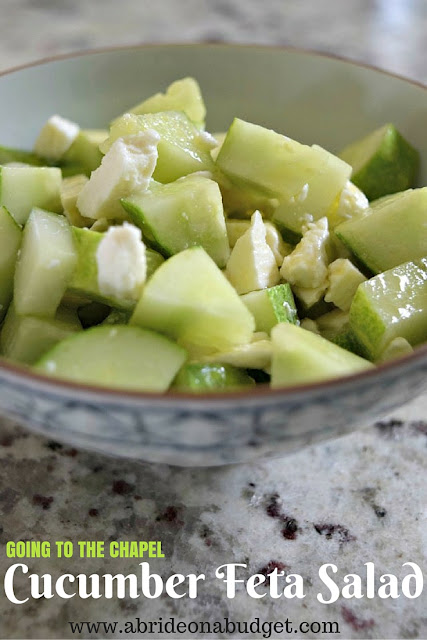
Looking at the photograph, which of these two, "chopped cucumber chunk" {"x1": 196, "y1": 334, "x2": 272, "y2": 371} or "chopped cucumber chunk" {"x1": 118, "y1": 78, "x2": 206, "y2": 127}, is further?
"chopped cucumber chunk" {"x1": 118, "y1": 78, "x2": 206, "y2": 127}

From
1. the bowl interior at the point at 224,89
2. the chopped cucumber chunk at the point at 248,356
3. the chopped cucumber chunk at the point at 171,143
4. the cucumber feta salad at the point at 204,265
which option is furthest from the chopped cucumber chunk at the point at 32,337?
the bowl interior at the point at 224,89

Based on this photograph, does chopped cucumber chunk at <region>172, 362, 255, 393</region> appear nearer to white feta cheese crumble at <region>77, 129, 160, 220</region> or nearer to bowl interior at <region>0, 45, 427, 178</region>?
white feta cheese crumble at <region>77, 129, 160, 220</region>

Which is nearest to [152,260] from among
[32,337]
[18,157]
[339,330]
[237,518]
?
[32,337]

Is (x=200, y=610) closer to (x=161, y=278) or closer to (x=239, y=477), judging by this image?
(x=239, y=477)

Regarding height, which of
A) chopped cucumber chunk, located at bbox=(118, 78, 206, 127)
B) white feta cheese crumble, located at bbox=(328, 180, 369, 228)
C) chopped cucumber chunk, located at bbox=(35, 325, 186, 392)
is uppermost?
chopped cucumber chunk, located at bbox=(118, 78, 206, 127)

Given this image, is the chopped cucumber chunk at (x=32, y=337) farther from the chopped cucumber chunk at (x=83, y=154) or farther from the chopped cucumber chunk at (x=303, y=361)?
the chopped cucumber chunk at (x=83, y=154)

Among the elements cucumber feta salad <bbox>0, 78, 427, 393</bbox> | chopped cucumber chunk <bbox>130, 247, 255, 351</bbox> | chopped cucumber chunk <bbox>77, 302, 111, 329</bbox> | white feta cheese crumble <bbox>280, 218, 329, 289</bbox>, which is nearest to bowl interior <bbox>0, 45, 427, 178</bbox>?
cucumber feta salad <bbox>0, 78, 427, 393</bbox>

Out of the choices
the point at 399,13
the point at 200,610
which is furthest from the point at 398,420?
the point at 399,13
